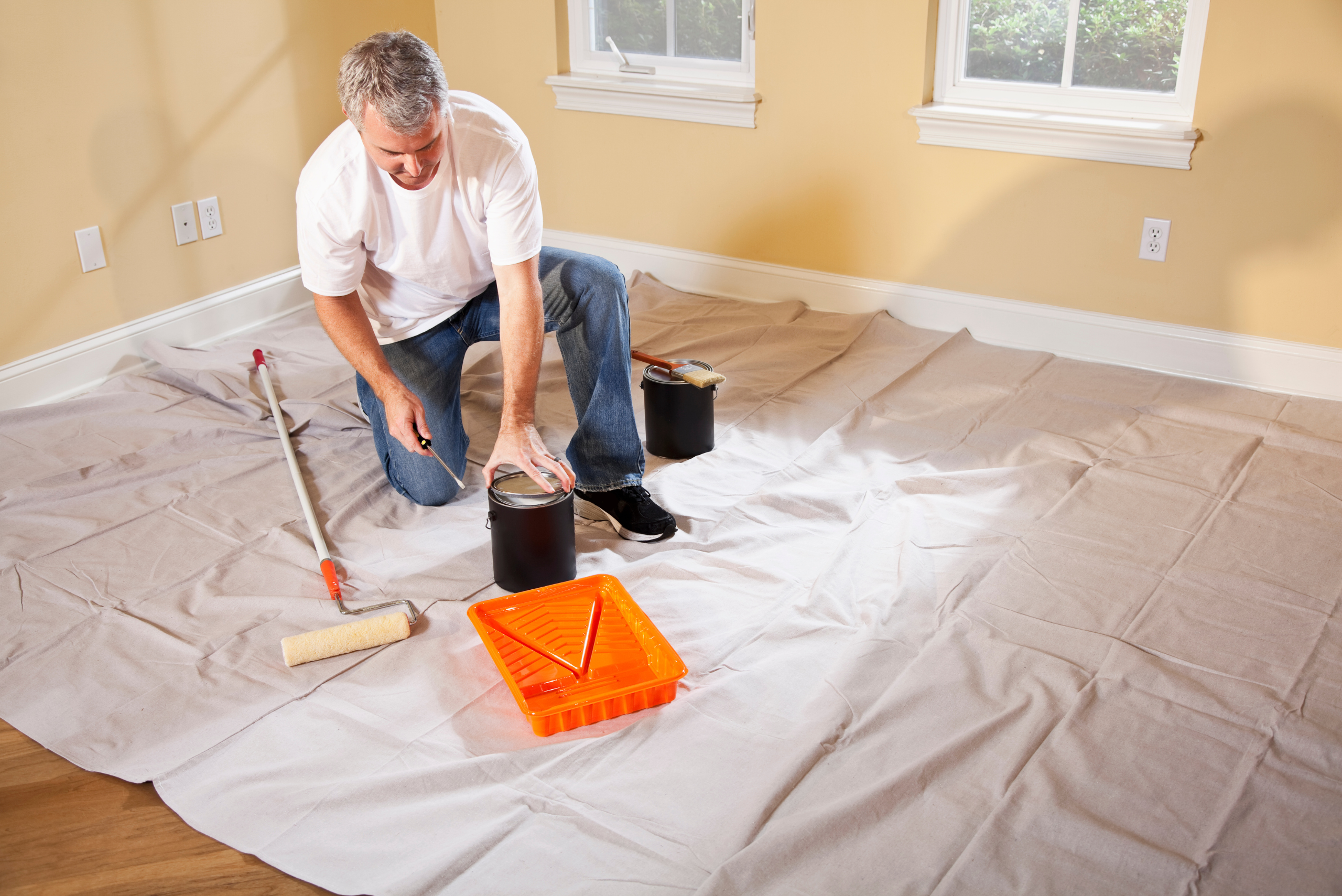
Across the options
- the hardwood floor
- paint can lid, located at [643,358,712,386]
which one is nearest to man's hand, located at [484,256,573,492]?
paint can lid, located at [643,358,712,386]

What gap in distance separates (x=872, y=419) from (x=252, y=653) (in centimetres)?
148

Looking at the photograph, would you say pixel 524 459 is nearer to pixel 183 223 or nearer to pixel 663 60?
pixel 183 223

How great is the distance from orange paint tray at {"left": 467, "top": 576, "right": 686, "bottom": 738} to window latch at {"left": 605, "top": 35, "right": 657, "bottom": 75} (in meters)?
2.02

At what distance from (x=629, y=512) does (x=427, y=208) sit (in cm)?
68

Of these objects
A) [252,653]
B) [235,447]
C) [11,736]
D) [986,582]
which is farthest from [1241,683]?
[235,447]

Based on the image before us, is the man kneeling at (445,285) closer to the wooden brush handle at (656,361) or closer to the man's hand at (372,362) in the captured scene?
the man's hand at (372,362)

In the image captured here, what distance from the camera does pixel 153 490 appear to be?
229 cm

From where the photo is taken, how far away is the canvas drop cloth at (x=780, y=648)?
1382 millimetres

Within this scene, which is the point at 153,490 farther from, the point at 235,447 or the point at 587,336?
the point at 587,336

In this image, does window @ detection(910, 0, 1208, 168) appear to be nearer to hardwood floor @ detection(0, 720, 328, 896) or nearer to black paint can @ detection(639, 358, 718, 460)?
black paint can @ detection(639, 358, 718, 460)

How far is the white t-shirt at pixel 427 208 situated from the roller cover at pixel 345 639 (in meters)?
0.60

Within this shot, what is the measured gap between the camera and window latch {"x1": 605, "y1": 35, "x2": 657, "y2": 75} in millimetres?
3336

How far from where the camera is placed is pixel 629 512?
2.12 metres

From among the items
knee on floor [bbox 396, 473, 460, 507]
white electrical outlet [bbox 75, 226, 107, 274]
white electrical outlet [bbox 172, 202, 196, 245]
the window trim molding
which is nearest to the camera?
knee on floor [bbox 396, 473, 460, 507]
